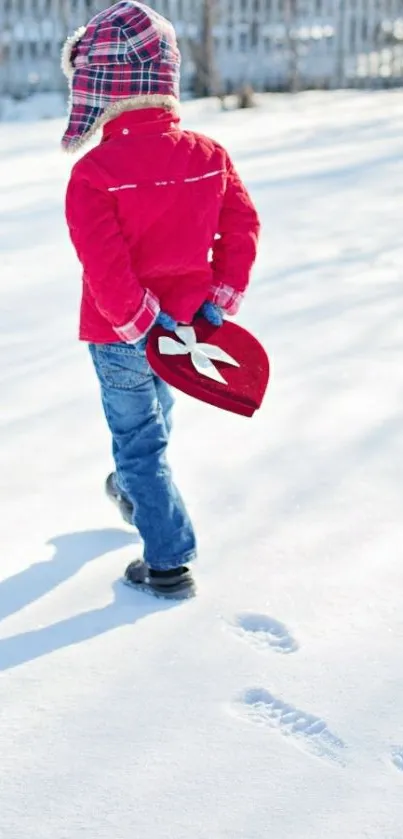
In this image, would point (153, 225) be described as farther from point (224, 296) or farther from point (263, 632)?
point (263, 632)

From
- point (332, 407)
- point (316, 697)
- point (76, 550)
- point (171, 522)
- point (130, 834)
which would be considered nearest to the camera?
point (130, 834)

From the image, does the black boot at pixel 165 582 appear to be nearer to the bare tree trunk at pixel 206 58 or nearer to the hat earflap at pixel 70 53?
the hat earflap at pixel 70 53

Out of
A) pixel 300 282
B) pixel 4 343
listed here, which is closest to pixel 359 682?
pixel 4 343

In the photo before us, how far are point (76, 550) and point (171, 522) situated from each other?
1.05 ft

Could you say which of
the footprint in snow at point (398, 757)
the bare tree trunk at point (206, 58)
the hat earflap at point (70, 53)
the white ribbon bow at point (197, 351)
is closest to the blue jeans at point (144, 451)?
the white ribbon bow at point (197, 351)

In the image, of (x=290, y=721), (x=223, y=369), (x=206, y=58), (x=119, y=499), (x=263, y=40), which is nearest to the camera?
(x=290, y=721)

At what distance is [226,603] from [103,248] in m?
0.85

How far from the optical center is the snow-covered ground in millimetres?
2055

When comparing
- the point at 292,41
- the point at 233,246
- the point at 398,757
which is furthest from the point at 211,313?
the point at 292,41

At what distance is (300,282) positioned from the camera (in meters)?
5.22

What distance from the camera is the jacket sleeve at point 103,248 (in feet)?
8.28

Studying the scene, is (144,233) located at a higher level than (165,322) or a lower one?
higher

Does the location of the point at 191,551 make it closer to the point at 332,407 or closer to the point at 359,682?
the point at 359,682

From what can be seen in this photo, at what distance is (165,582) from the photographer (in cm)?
→ 277
